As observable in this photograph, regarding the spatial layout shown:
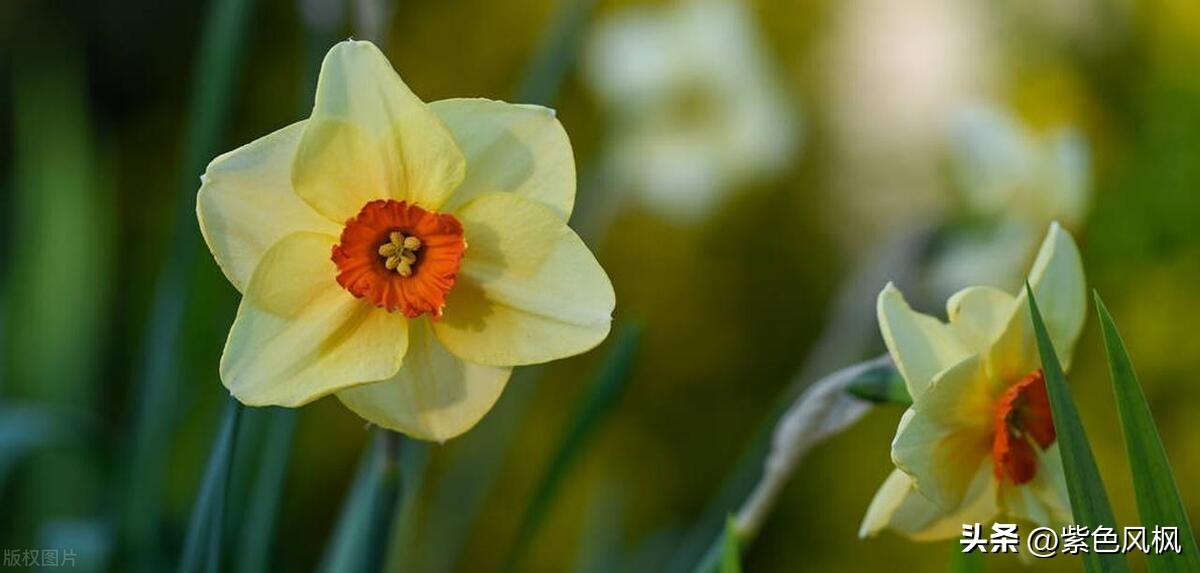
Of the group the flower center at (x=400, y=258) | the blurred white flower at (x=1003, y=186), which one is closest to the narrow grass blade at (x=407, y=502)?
the flower center at (x=400, y=258)

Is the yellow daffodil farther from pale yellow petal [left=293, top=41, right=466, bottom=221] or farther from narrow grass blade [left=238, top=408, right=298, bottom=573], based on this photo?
narrow grass blade [left=238, top=408, right=298, bottom=573]

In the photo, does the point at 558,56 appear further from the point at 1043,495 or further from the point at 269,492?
the point at 1043,495

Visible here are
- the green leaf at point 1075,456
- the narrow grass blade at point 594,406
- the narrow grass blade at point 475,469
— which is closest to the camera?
the green leaf at point 1075,456

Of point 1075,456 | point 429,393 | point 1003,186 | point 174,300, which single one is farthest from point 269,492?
point 1003,186

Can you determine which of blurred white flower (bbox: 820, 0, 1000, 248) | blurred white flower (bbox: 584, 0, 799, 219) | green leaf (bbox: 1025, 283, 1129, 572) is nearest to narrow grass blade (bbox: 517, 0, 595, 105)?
blurred white flower (bbox: 584, 0, 799, 219)

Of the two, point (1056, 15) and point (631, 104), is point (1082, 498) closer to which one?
point (631, 104)

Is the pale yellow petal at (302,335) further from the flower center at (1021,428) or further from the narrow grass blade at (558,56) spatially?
the narrow grass blade at (558,56)

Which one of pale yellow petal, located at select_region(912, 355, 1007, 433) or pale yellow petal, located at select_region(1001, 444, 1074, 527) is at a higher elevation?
pale yellow petal, located at select_region(912, 355, 1007, 433)
